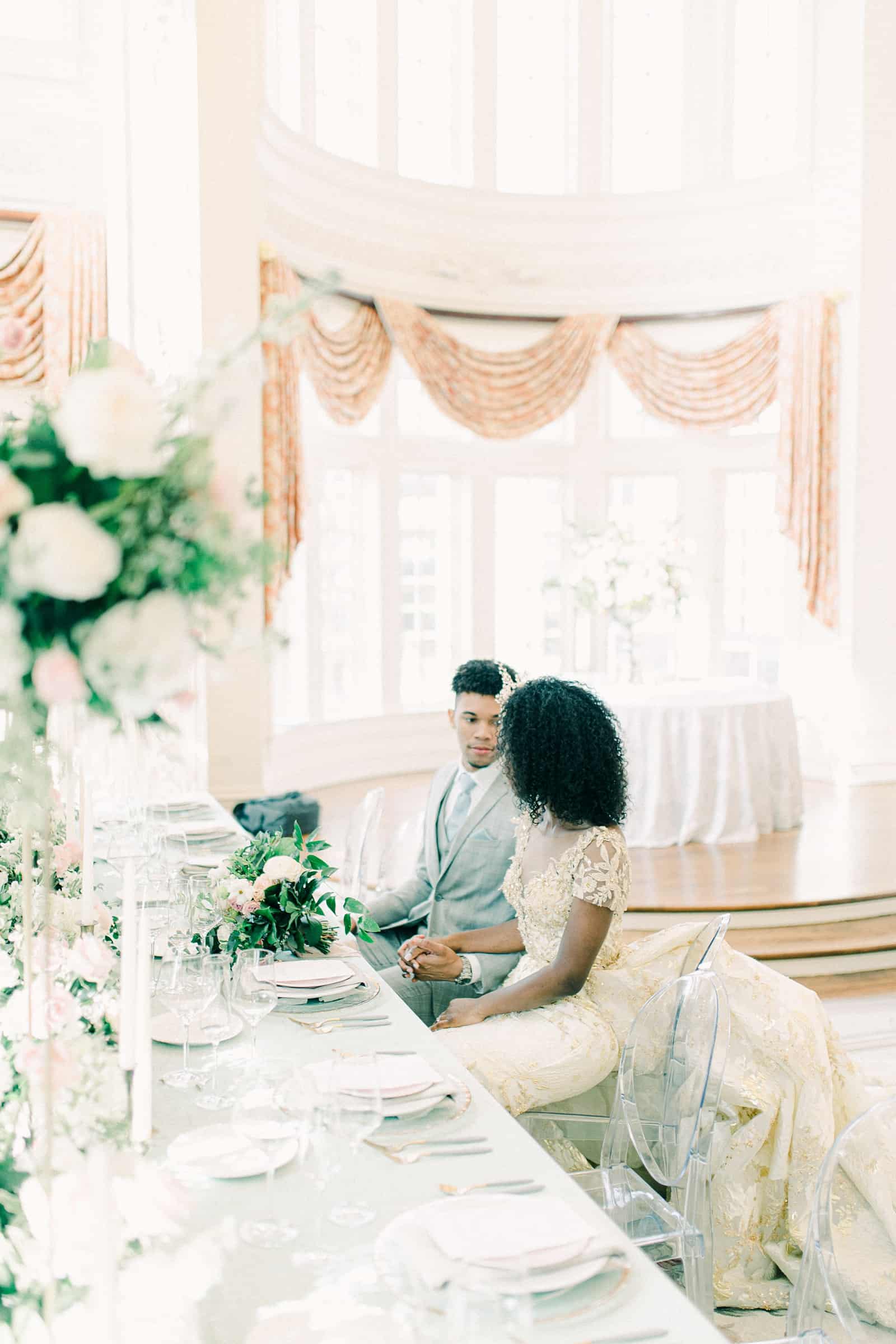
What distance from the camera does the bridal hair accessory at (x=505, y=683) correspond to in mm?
3359

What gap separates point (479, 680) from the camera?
11.5 ft

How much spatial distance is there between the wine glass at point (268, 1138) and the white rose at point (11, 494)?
2.87ft

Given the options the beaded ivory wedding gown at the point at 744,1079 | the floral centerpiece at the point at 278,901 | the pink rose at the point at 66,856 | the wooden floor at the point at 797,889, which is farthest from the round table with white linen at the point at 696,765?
the pink rose at the point at 66,856

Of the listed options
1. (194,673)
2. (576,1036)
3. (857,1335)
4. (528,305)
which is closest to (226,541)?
(857,1335)

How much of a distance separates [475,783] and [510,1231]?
2070 mm

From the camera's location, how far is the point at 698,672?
9.70 meters

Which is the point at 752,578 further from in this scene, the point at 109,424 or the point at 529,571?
the point at 109,424

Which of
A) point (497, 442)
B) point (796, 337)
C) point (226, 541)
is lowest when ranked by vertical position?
point (226, 541)

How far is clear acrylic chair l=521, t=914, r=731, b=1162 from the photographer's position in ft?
8.60

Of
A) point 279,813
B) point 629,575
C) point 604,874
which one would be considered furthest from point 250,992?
point 629,575

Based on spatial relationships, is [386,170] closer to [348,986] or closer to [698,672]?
[698,672]

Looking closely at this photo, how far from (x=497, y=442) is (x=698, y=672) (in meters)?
2.41

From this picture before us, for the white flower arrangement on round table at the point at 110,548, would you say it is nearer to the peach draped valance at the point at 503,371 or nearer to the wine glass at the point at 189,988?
the wine glass at the point at 189,988

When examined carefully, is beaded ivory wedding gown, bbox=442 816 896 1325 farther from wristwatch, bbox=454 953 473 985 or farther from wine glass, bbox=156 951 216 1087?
wine glass, bbox=156 951 216 1087
